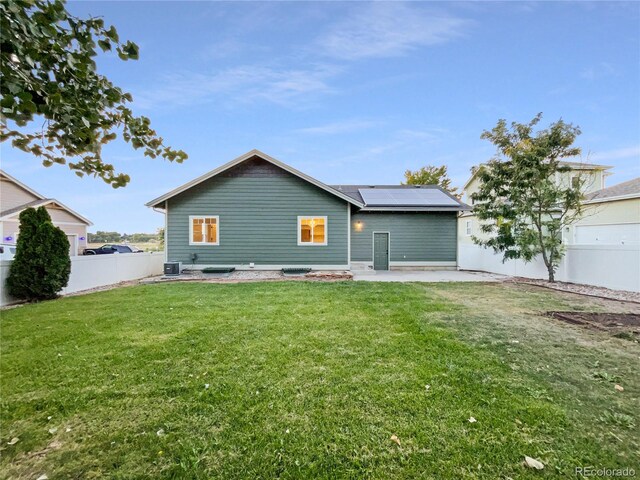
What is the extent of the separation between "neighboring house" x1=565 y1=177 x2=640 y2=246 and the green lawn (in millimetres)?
12958

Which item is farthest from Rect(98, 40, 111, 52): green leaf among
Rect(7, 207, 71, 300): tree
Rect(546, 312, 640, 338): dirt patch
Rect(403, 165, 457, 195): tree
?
Rect(403, 165, 457, 195): tree

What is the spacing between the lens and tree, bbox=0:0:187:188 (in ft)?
4.02

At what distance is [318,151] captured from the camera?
883 inches

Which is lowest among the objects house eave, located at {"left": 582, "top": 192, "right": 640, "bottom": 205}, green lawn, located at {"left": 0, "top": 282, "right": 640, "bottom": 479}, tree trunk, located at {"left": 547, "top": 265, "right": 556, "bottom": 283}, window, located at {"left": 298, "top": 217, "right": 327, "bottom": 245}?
green lawn, located at {"left": 0, "top": 282, "right": 640, "bottom": 479}

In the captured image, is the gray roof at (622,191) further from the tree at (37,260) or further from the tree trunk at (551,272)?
the tree at (37,260)

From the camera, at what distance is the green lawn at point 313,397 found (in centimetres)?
189

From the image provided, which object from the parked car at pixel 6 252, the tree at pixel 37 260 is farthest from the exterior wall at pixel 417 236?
the parked car at pixel 6 252

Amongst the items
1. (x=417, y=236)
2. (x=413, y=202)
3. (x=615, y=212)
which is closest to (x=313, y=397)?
(x=417, y=236)

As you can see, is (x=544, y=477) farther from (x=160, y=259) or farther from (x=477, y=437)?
(x=160, y=259)

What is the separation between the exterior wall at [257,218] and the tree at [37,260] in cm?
453

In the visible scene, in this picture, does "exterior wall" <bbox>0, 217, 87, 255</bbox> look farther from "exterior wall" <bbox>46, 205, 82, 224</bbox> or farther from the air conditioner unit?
the air conditioner unit

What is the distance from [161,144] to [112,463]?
6.99 ft

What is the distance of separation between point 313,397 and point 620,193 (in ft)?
62.3

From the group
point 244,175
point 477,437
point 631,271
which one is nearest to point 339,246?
point 244,175
